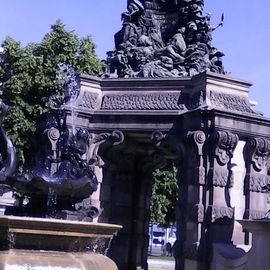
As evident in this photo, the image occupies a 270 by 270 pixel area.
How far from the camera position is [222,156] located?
14.1m

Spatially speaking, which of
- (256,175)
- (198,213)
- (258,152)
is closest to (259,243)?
(198,213)

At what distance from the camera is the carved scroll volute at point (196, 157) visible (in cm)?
1411

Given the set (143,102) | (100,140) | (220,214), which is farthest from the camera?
(100,140)

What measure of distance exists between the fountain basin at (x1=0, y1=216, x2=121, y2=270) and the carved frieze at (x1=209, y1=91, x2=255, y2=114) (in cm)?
715

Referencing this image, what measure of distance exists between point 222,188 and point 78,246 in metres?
6.56

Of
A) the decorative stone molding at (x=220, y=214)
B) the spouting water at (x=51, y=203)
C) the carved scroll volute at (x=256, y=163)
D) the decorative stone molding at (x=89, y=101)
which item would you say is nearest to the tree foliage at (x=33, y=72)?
the decorative stone molding at (x=89, y=101)

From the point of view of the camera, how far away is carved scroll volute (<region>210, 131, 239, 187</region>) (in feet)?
45.9

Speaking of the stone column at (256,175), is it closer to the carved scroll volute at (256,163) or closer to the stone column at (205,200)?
the carved scroll volute at (256,163)

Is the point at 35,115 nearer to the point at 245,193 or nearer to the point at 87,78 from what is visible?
the point at 87,78

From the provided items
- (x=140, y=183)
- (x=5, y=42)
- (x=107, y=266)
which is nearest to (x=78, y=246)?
(x=107, y=266)

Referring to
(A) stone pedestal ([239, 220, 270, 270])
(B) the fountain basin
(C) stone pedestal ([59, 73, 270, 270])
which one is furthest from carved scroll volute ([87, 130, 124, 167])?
(B) the fountain basin

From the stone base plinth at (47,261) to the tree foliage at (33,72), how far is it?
57.5 feet

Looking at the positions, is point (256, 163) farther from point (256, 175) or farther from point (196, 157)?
point (196, 157)

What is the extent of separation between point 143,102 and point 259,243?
192 inches
